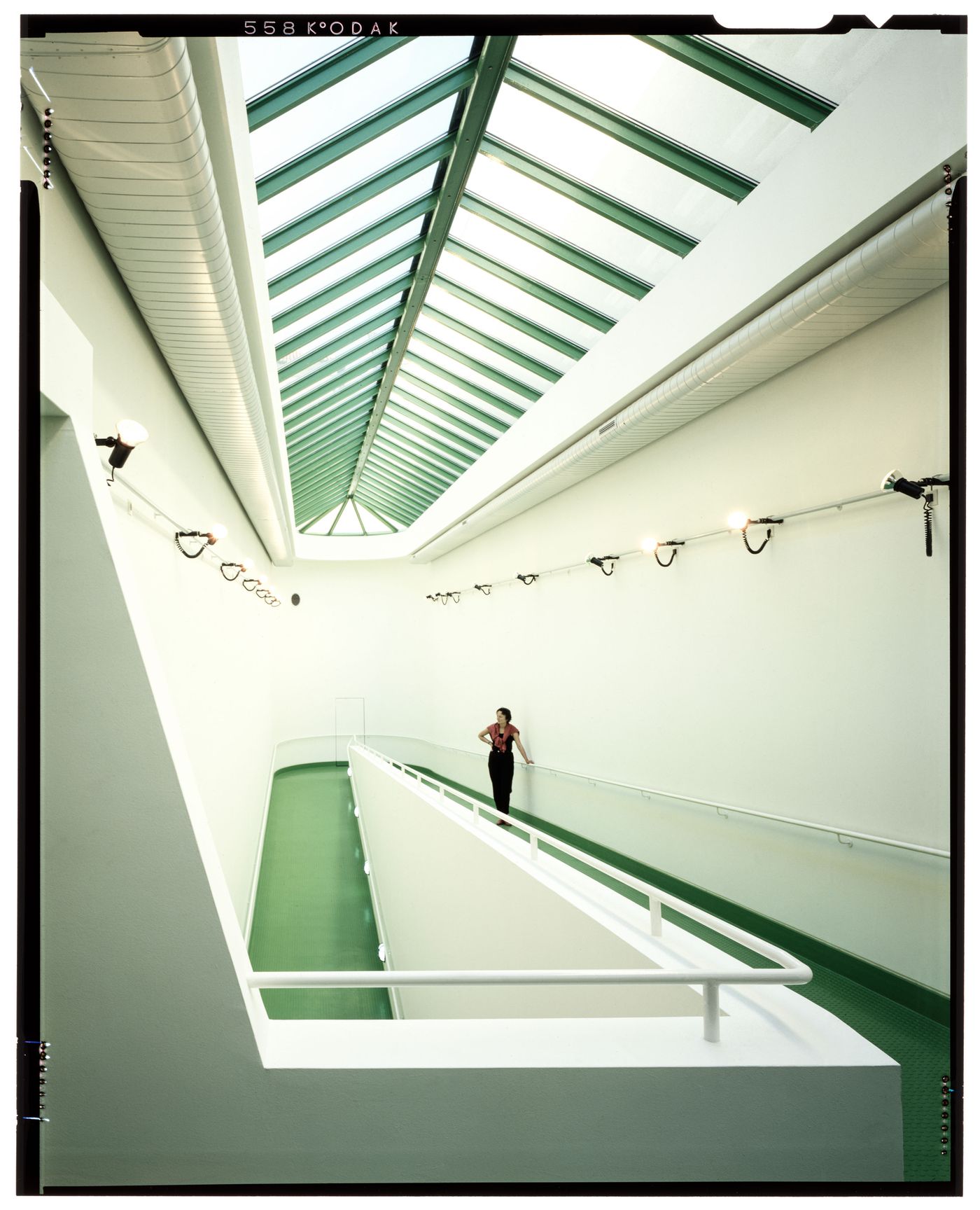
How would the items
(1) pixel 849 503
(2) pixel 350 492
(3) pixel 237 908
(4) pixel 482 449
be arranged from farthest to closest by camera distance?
(2) pixel 350 492 → (4) pixel 482 449 → (3) pixel 237 908 → (1) pixel 849 503

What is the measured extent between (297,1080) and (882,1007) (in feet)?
10.2

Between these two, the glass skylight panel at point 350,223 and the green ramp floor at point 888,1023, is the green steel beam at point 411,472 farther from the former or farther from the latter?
the glass skylight panel at point 350,223

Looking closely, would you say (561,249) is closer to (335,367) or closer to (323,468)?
(335,367)

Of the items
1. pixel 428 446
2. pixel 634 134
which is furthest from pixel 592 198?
pixel 428 446

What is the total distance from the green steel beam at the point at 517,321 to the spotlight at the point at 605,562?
1841 mm

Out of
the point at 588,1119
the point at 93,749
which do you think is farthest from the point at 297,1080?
the point at 93,749

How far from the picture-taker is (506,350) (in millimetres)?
6684

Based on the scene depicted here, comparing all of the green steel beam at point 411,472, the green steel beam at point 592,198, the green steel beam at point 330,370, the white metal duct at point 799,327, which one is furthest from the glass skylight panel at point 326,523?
the green steel beam at point 592,198

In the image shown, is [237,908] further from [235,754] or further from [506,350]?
[506,350]

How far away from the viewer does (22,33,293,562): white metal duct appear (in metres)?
1.73

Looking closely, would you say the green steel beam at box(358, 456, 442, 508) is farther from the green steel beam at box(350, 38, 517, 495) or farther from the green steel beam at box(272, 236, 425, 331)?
the green steel beam at box(272, 236, 425, 331)

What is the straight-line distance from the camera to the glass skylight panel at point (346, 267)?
4.86 metres

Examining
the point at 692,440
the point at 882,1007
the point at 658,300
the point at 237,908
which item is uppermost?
the point at 658,300

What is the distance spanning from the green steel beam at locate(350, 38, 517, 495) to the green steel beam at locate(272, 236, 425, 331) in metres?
0.18
